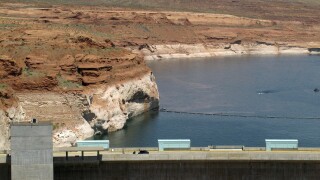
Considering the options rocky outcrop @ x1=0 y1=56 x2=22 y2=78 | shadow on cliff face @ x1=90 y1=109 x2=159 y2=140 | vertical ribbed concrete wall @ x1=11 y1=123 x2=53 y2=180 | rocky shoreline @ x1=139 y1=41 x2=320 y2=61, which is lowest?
vertical ribbed concrete wall @ x1=11 y1=123 x2=53 y2=180

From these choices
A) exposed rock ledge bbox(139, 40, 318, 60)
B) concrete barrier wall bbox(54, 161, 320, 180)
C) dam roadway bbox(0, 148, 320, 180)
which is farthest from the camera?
exposed rock ledge bbox(139, 40, 318, 60)

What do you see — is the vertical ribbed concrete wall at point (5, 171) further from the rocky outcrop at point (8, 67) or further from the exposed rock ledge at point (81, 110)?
the rocky outcrop at point (8, 67)

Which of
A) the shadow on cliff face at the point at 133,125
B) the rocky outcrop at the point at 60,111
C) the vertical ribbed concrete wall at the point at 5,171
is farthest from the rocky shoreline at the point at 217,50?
the vertical ribbed concrete wall at the point at 5,171

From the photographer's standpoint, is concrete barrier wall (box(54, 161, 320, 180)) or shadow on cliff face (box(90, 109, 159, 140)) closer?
concrete barrier wall (box(54, 161, 320, 180))

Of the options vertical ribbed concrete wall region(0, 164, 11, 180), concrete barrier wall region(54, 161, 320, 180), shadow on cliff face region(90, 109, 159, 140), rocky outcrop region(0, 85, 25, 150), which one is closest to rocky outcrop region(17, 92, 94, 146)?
shadow on cliff face region(90, 109, 159, 140)

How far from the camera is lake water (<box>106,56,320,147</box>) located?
63781 mm

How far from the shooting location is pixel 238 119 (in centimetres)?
7600

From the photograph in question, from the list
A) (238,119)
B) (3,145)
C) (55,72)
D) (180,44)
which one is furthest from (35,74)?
(180,44)

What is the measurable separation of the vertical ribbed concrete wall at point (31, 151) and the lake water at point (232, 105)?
95.3 ft

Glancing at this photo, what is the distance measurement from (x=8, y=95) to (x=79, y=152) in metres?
20.8

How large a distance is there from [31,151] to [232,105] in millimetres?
61063

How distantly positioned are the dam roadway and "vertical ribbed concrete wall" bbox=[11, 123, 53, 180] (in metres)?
2.85

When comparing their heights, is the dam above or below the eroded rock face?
below

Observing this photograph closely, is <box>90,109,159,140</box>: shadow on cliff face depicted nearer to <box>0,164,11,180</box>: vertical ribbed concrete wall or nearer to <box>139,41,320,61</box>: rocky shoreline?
<box>0,164,11,180</box>: vertical ribbed concrete wall
